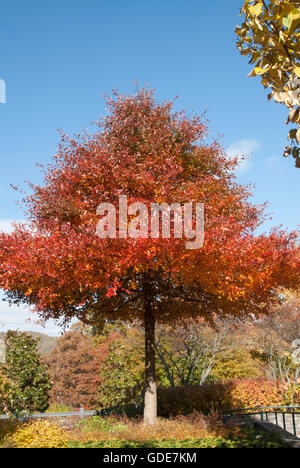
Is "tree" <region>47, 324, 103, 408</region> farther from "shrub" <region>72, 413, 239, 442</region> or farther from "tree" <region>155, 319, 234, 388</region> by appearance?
"shrub" <region>72, 413, 239, 442</region>

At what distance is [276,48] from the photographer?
378cm

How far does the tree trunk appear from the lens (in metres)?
11.9

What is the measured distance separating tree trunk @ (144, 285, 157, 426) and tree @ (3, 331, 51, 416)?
11.2m

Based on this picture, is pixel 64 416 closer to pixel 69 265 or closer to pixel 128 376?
pixel 128 376

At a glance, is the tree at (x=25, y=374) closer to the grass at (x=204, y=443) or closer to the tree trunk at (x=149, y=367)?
the tree trunk at (x=149, y=367)

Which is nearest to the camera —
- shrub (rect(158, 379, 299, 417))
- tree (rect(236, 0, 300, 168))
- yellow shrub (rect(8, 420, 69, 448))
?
tree (rect(236, 0, 300, 168))

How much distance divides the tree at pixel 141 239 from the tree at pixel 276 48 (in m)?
5.43

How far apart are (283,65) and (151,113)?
9.26m

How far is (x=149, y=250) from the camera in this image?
355 inches

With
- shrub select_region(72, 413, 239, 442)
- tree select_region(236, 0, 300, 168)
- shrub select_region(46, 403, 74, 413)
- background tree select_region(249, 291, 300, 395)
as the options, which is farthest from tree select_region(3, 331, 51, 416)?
tree select_region(236, 0, 300, 168)

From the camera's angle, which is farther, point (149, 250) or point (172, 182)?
point (172, 182)

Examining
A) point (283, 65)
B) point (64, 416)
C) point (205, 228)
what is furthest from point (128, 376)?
point (283, 65)

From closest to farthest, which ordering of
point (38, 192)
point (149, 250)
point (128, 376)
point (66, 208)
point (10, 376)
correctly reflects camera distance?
point (149, 250) → point (66, 208) → point (38, 192) → point (10, 376) → point (128, 376)
